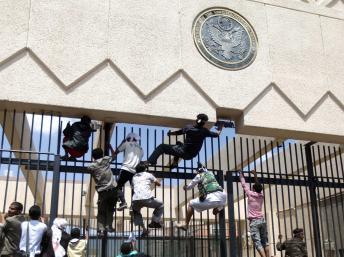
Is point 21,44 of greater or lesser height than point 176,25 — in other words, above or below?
below

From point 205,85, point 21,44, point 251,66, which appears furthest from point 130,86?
point 251,66

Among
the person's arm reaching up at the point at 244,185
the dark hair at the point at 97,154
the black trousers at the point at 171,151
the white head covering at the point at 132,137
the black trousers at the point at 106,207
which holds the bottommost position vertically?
the black trousers at the point at 106,207

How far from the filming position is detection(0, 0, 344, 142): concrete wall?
8.93 meters

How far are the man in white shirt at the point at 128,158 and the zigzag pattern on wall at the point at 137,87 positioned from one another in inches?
37.1

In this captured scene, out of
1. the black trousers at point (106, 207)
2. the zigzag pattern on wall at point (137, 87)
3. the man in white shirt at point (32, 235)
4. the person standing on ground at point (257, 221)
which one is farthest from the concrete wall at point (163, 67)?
the man in white shirt at point (32, 235)

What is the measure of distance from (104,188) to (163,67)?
290 cm

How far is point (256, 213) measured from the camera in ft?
30.2

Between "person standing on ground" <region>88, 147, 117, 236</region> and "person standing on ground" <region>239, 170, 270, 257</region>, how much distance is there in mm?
2705

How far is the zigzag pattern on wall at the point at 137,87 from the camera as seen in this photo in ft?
29.2

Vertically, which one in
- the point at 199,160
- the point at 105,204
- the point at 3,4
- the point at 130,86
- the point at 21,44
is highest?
the point at 3,4

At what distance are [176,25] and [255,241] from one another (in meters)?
4.75

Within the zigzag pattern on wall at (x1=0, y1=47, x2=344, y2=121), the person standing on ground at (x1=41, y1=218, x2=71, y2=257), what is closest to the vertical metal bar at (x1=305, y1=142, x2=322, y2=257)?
the zigzag pattern on wall at (x1=0, y1=47, x2=344, y2=121)

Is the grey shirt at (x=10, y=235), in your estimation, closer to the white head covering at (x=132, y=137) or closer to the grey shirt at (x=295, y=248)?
the white head covering at (x=132, y=137)

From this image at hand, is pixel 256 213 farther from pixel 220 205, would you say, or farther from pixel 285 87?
pixel 285 87
